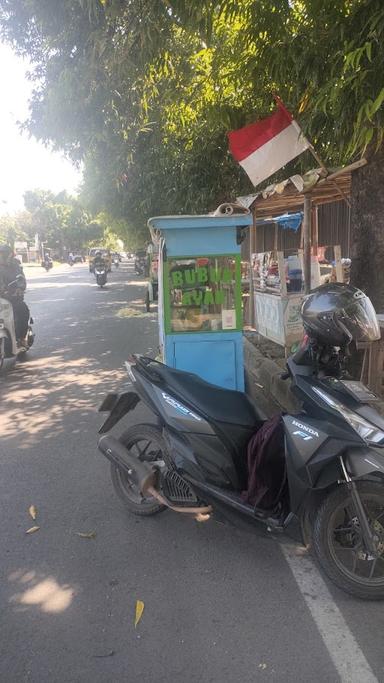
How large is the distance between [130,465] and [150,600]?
0.84 m

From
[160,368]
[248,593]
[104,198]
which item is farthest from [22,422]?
[104,198]

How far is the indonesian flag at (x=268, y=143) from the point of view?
5.70 metres

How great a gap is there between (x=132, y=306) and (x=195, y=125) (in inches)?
331

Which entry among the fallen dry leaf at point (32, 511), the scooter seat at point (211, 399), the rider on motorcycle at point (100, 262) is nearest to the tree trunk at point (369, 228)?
the scooter seat at point (211, 399)

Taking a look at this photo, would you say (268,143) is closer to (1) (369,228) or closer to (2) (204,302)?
(1) (369,228)

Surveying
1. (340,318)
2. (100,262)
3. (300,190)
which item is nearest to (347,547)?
(340,318)

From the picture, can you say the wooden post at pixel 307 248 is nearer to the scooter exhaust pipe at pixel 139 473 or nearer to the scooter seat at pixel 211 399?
the scooter seat at pixel 211 399

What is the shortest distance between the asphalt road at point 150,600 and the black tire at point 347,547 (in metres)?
0.10

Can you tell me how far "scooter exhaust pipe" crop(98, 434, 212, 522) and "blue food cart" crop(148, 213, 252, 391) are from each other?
5.66 ft

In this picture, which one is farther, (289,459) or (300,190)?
(300,190)

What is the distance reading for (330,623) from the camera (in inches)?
99.0

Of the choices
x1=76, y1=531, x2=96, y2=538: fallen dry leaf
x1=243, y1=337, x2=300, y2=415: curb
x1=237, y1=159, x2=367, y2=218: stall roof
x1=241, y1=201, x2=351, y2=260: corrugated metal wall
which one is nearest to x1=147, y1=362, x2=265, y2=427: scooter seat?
x1=76, y1=531, x2=96, y2=538: fallen dry leaf

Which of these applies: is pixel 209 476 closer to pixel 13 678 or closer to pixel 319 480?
pixel 319 480

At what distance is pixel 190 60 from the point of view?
21.8 feet
